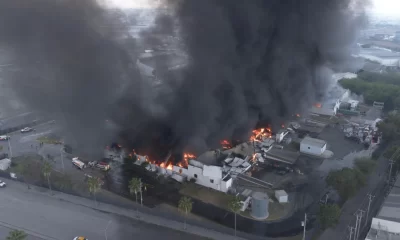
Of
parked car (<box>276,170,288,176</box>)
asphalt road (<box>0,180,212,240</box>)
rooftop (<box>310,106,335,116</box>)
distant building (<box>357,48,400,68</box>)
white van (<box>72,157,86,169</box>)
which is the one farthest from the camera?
distant building (<box>357,48,400,68</box>)

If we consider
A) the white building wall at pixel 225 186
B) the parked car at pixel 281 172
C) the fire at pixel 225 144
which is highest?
the fire at pixel 225 144

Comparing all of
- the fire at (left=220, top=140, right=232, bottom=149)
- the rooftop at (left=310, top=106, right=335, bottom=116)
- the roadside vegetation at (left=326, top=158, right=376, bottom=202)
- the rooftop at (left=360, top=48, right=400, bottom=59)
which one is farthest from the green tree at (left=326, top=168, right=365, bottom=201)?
the rooftop at (left=360, top=48, right=400, bottom=59)

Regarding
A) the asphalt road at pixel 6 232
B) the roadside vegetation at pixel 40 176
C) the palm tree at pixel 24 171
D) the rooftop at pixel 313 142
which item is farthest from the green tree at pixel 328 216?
the palm tree at pixel 24 171

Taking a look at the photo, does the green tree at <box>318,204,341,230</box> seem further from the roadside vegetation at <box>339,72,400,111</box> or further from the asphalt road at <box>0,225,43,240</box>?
the roadside vegetation at <box>339,72,400,111</box>

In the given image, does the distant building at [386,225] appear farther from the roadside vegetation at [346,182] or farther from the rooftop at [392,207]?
the roadside vegetation at [346,182]

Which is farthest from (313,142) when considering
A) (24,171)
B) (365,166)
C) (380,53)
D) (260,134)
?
(380,53)
